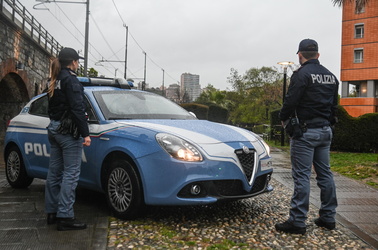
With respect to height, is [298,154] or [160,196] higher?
[298,154]

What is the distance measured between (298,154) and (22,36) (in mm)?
14702

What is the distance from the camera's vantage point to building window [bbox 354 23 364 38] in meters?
34.5

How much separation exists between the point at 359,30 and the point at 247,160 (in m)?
35.0

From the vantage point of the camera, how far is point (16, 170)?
599 centimetres

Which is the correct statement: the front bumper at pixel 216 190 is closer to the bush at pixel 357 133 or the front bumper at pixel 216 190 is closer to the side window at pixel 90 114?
the side window at pixel 90 114

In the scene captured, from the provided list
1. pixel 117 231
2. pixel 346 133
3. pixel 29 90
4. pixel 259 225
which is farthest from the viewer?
pixel 29 90

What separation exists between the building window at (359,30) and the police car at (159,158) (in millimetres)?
33950

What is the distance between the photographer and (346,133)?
15820mm

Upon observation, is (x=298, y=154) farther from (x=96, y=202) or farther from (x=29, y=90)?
(x=29, y=90)

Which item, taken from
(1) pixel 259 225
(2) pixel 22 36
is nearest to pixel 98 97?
(1) pixel 259 225

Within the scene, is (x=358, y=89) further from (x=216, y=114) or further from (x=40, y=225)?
(x=40, y=225)

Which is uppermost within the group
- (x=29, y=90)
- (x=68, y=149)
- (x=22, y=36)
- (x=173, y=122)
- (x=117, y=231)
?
(x=22, y=36)

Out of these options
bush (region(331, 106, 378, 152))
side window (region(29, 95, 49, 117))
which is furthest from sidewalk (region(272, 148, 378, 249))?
bush (region(331, 106, 378, 152))

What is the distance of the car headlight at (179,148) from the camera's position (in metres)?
3.95
